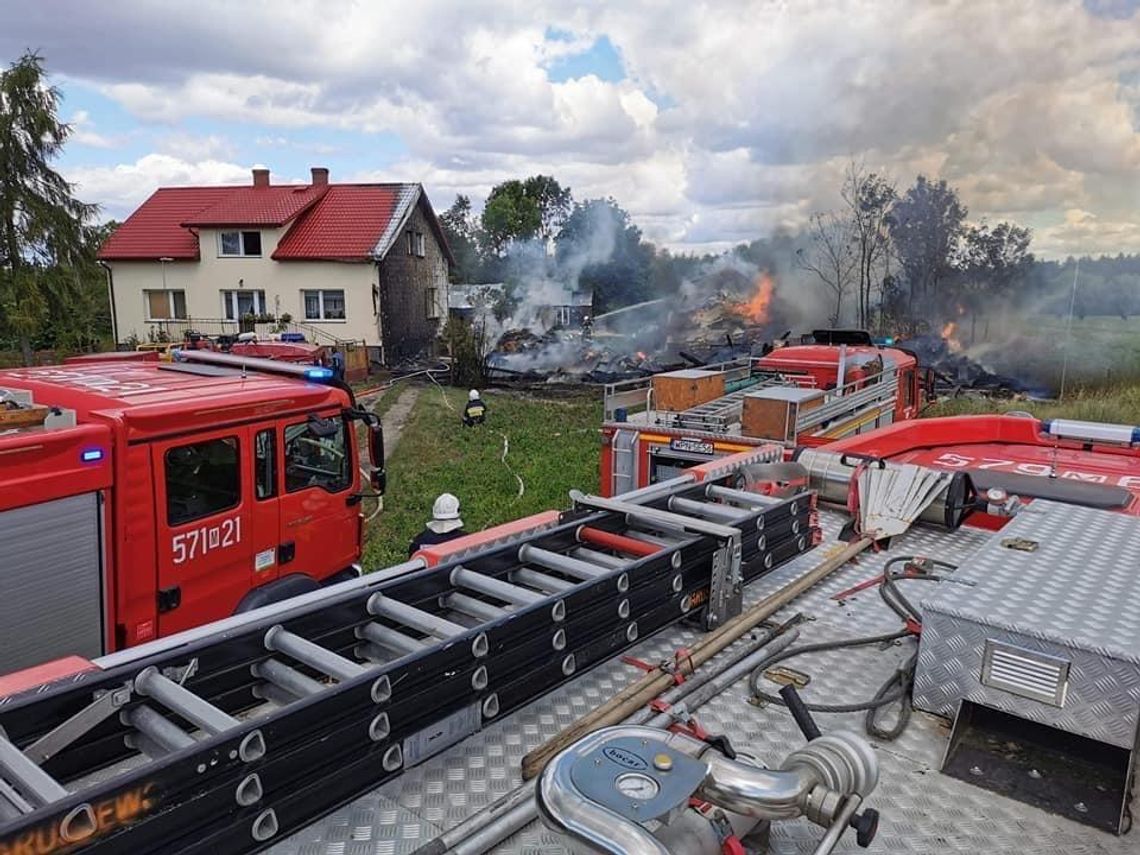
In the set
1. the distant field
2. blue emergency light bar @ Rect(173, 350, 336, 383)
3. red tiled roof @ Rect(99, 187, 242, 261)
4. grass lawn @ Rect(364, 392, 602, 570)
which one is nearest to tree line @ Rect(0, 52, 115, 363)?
red tiled roof @ Rect(99, 187, 242, 261)

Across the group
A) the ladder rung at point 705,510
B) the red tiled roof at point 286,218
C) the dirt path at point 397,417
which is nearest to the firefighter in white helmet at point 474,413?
the dirt path at point 397,417

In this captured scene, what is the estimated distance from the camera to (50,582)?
4336mm

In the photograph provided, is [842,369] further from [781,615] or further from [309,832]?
[309,832]

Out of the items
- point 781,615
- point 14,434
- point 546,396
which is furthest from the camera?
point 546,396

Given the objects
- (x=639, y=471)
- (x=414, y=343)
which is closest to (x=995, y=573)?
(x=639, y=471)

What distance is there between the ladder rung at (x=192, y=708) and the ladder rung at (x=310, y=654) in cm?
27

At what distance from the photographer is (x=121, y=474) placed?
461cm

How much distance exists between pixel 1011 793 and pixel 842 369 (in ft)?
25.3

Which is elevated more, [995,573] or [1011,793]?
[995,573]

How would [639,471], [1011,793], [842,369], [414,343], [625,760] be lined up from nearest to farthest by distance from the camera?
[625,760] → [1011,793] → [639,471] → [842,369] → [414,343]

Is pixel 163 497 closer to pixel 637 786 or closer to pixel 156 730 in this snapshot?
pixel 156 730

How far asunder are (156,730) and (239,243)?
102ft

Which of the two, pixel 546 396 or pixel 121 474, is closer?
pixel 121 474

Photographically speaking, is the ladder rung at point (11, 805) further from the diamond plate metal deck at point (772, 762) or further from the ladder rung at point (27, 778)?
the diamond plate metal deck at point (772, 762)
